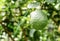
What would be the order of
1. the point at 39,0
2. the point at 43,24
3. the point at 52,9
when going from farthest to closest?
the point at 52,9, the point at 39,0, the point at 43,24

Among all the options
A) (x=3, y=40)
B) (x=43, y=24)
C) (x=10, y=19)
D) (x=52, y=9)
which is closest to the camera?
(x=43, y=24)

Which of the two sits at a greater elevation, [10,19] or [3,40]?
[10,19]

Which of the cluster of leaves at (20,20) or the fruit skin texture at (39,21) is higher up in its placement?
the fruit skin texture at (39,21)

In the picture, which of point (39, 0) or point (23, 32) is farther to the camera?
point (23, 32)

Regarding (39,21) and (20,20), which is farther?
(20,20)

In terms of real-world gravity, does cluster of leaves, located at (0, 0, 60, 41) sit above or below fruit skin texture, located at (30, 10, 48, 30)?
below

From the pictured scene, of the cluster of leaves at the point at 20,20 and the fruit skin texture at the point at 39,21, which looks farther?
the cluster of leaves at the point at 20,20

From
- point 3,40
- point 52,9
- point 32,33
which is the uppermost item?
point 52,9

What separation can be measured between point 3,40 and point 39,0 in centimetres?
53

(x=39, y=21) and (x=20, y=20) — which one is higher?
(x=39, y=21)

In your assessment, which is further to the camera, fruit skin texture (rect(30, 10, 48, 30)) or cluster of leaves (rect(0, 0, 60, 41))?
cluster of leaves (rect(0, 0, 60, 41))

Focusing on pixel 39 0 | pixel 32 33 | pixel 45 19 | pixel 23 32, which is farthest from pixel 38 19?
pixel 23 32

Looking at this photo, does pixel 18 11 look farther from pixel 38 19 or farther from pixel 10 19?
pixel 38 19

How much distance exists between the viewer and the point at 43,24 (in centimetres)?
56
